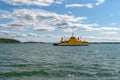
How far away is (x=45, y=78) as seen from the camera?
2428cm

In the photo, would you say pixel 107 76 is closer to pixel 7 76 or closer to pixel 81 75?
pixel 81 75

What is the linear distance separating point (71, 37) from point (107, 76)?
445 feet

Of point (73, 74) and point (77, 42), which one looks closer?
point (73, 74)

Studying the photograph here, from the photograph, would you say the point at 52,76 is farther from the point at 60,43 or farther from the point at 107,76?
the point at 60,43

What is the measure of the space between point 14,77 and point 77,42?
139 meters

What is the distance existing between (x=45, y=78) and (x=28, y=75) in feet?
8.29

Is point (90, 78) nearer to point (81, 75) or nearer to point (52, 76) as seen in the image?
point (81, 75)

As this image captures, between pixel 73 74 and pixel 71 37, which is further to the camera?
pixel 71 37

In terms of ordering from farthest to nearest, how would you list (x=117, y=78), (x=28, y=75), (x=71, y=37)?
(x=71, y=37), (x=28, y=75), (x=117, y=78)

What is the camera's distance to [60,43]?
170m

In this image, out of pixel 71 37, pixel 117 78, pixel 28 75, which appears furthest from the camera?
pixel 71 37

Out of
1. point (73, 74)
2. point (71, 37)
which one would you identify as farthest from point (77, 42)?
point (73, 74)

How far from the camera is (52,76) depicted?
83.1 ft

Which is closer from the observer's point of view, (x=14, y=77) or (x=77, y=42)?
(x=14, y=77)
